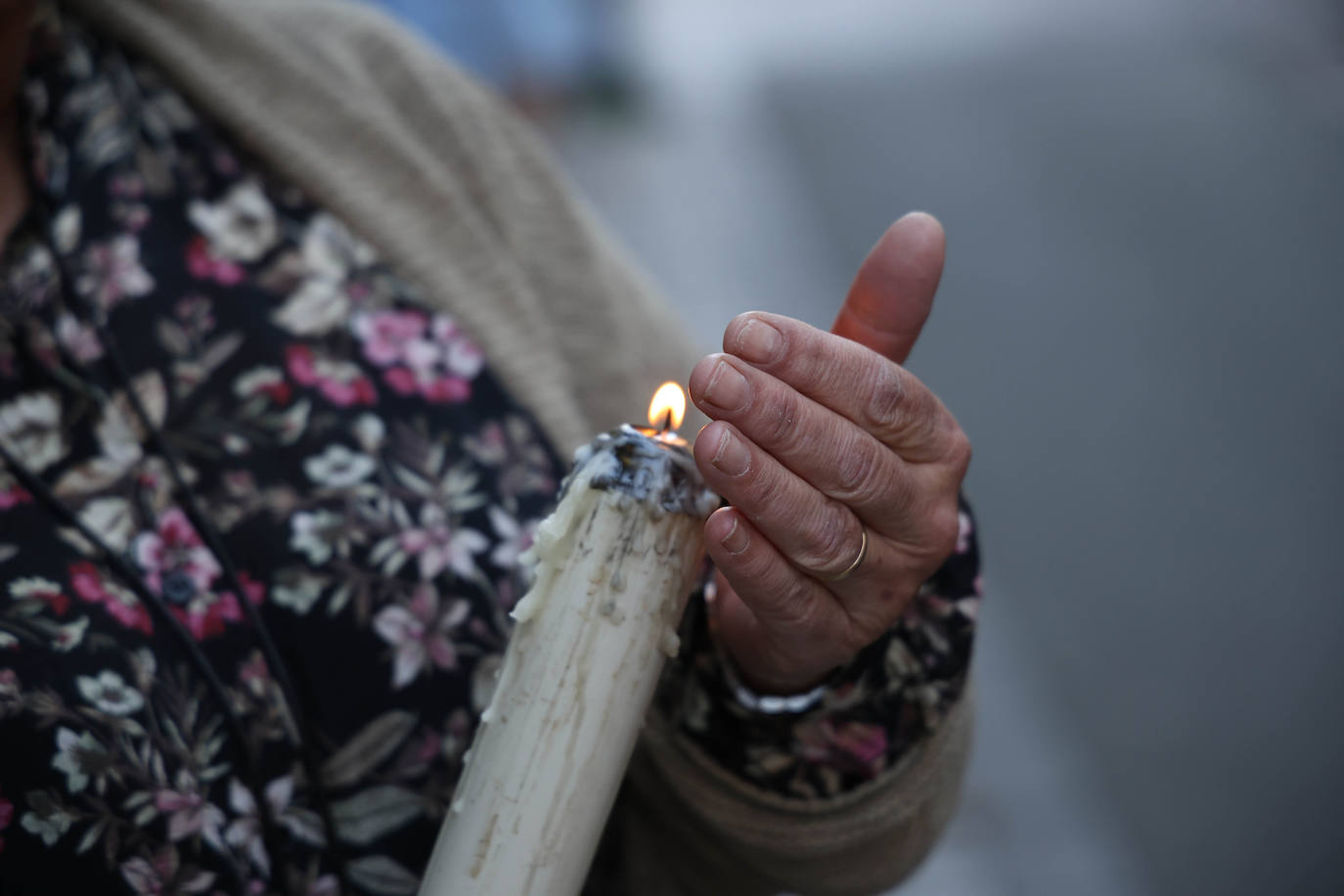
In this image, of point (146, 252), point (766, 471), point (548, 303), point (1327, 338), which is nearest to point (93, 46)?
point (146, 252)

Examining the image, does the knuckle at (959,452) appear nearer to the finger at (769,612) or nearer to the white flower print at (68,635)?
the finger at (769,612)

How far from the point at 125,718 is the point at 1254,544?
160 centimetres

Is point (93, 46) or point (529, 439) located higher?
point (93, 46)

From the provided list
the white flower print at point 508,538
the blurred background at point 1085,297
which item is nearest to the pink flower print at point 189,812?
the white flower print at point 508,538

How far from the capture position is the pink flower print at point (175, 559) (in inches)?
22.8

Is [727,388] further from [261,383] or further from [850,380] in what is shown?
[261,383]

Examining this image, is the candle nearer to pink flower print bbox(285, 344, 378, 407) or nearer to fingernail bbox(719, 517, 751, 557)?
fingernail bbox(719, 517, 751, 557)

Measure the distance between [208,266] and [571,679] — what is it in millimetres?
471

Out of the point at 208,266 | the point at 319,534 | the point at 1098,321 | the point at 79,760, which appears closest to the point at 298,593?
the point at 319,534

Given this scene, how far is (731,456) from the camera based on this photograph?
0.38 metres

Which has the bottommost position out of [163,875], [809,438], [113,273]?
[163,875]

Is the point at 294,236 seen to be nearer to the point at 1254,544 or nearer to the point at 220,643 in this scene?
the point at 220,643

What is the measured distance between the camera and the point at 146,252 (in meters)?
0.68

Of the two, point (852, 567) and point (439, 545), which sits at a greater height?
point (852, 567)
